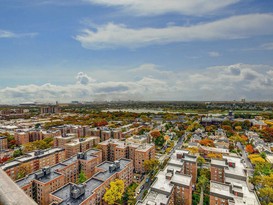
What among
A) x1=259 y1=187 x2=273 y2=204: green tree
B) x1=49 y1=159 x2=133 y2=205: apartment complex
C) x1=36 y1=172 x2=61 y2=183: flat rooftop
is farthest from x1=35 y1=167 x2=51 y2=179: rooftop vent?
x1=259 y1=187 x2=273 y2=204: green tree

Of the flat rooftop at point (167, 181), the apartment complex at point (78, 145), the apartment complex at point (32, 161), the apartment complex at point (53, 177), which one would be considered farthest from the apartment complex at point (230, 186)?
the apartment complex at point (32, 161)

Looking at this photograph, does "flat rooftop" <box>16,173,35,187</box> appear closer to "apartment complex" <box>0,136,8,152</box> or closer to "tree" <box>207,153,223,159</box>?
"apartment complex" <box>0,136,8,152</box>

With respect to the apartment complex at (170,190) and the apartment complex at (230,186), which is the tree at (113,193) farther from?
the apartment complex at (230,186)

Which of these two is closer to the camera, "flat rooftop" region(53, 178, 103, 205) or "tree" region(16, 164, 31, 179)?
"flat rooftop" region(53, 178, 103, 205)

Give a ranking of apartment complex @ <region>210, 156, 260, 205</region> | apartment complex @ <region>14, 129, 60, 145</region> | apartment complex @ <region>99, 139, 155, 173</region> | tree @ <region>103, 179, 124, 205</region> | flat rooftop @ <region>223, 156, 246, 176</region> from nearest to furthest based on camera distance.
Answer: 1. apartment complex @ <region>210, 156, 260, 205</region>
2. tree @ <region>103, 179, 124, 205</region>
3. flat rooftop @ <region>223, 156, 246, 176</region>
4. apartment complex @ <region>99, 139, 155, 173</region>
5. apartment complex @ <region>14, 129, 60, 145</region>

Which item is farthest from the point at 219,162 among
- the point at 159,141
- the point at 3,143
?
the point at 3,143

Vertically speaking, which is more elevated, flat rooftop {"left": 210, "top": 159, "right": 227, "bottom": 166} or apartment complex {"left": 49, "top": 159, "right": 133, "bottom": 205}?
flat rooftop {"left": 210, "top": 159, "right": 227, "bottom": 166}
